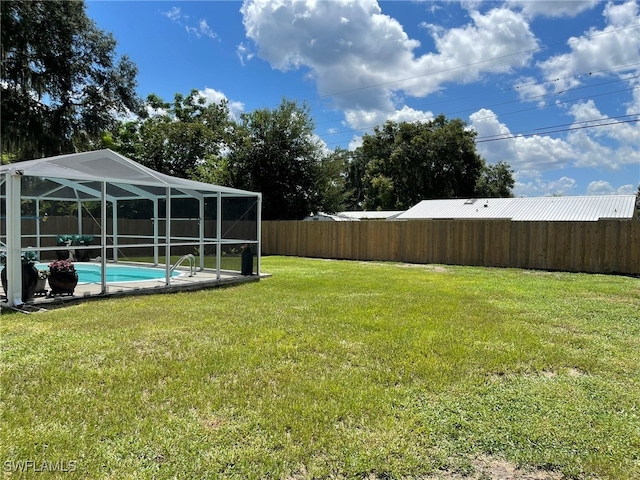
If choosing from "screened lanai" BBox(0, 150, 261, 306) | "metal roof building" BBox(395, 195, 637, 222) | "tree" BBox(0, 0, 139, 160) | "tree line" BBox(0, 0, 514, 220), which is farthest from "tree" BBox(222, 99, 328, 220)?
"screened lanai" BBox(0, 150, 261, 306)

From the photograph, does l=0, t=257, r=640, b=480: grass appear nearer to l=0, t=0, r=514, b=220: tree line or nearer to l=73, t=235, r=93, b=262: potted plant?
l=73, t=235, r=93, b=262: potted plant

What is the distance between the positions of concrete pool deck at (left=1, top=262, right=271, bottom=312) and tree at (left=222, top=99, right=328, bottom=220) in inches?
454

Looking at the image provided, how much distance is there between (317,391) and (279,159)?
61.5 ft

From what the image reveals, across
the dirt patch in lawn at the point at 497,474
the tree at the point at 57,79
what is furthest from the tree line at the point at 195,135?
the dirt patch in lawn at the point at 497,474

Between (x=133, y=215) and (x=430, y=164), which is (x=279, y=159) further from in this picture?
(x=430, y=164)

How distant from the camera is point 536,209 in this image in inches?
832

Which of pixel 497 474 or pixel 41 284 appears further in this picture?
pixel 41 284

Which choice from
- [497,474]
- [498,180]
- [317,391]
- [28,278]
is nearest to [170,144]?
[28,278]

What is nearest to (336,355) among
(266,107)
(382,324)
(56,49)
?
(382,324)

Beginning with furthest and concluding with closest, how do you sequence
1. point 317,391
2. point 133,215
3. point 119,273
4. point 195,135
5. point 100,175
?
point 195,135, point 133,215, point 119,273, point 100,175, point 317,391

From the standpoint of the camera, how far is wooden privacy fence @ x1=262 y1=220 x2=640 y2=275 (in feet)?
37.3

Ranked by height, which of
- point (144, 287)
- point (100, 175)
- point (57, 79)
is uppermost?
point (57, 79)

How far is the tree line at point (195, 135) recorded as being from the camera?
12.9 m

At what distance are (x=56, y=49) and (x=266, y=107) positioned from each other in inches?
390
